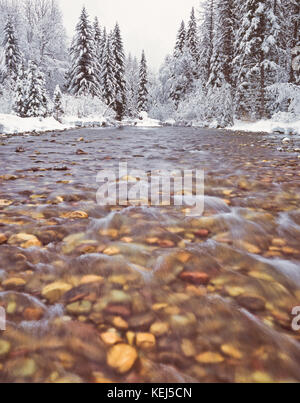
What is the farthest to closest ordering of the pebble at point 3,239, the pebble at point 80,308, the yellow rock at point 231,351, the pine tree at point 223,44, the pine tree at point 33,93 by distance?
the pine tree at point 223,44
the pine tree at point 33,93
the pebble at point 3,239
the pebble at point 80,308
the yellow rock at point 231,351

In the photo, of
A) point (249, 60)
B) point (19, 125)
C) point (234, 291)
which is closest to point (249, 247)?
point (234, 291)

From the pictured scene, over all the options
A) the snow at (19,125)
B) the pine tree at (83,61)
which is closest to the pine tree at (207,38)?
the pine tree at (83,61)

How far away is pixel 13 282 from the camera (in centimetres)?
163

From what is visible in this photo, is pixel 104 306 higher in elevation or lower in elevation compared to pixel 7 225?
lower

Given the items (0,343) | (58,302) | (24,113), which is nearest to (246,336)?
(58,302)

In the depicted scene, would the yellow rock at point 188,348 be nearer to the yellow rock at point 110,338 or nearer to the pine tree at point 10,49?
the yellow rock at point 110,338

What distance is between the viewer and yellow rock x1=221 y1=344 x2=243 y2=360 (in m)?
1.21

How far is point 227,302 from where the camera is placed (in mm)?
1514

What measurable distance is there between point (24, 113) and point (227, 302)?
2680cm

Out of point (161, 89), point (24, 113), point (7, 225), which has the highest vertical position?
point (161, 89)

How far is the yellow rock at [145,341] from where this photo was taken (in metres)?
1.26

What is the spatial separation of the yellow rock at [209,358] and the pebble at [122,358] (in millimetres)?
263

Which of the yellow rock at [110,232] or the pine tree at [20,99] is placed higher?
the pine tree at [20,99]

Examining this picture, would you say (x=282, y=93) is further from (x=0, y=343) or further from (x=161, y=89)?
(x=161, y=89)
